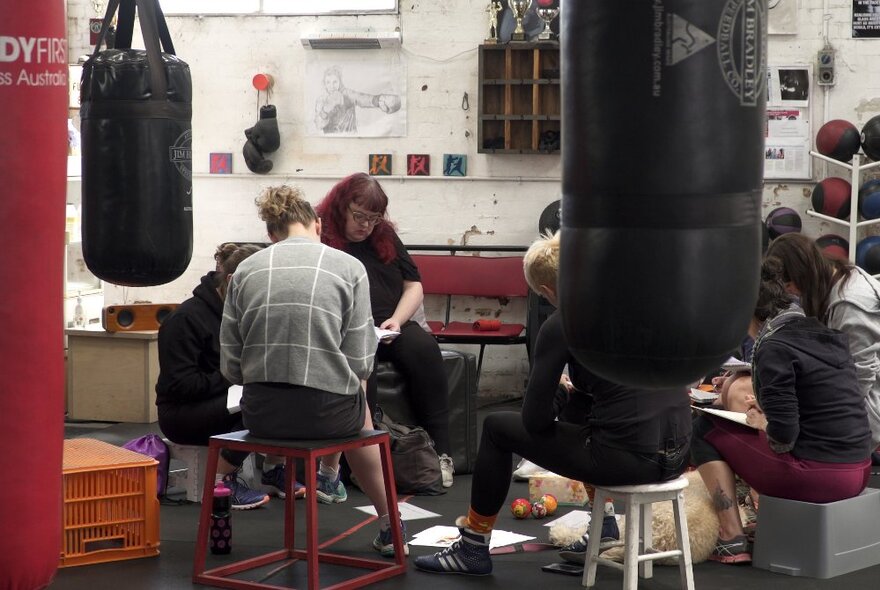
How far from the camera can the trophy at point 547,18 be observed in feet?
23.4

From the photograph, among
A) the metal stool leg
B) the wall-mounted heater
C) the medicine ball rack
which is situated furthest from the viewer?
the wall-mounted heater

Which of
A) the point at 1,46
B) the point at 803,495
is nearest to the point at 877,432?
the point at 803,495

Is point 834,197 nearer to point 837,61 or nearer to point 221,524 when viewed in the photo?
point 837,61

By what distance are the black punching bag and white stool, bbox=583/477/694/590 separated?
176 cm

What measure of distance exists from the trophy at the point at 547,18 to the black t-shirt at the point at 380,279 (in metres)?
2.46

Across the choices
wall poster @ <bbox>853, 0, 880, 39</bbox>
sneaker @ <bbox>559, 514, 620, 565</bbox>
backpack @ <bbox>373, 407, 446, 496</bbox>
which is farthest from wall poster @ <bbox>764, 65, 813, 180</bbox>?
sneaker @ <bbox>559, 514, 620, 565</bbox>

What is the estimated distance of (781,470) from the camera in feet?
12.1

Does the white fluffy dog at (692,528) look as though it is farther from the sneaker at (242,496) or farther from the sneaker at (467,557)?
the sneaker at (242,496)

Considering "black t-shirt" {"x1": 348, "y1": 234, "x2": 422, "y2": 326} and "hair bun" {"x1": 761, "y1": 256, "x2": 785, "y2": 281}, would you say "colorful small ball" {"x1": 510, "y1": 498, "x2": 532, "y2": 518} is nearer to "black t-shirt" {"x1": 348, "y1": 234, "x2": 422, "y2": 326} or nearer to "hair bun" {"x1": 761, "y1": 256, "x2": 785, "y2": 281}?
"black t-shirt" {"x1": 348, "y1": 234, "x2": 422, "y2": 326}

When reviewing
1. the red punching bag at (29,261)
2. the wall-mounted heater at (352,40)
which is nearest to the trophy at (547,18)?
the wall-mounted heater at (352,40)

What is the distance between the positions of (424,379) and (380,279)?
19.5 inches

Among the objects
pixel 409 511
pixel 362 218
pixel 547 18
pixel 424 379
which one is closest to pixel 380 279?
pixel 362 218

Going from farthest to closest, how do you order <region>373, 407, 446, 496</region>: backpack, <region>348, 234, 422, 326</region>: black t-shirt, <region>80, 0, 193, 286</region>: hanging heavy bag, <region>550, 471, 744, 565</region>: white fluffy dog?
1. <region>348, 234, 422, 326</region>: black t-shirt
2. <region>373, 407, 446, 496</region>: backpack
3. <region>550, 471, 744, 565</region>: white fluffy dog
4. <region>80, 0, 193, 286</region>: hanging heavy bag

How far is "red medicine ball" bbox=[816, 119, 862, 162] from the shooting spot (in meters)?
6.77
